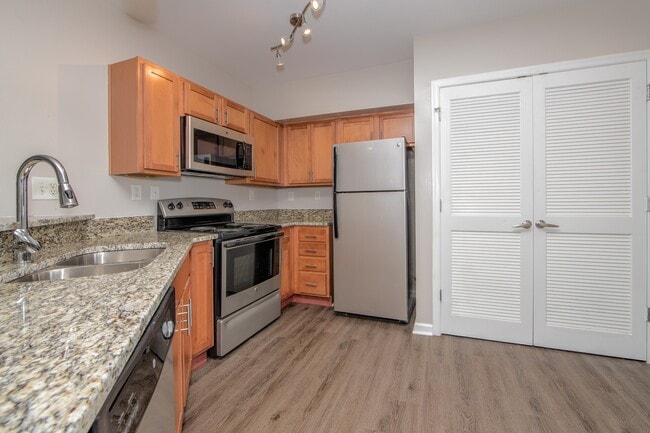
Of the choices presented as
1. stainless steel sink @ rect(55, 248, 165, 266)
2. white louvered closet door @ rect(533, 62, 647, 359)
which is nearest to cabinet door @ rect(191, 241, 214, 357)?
stainless steel sink @ rect(55, 248, 165, 266)

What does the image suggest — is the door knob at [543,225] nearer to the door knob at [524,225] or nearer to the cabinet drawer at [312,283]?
the door knob at [524,225]

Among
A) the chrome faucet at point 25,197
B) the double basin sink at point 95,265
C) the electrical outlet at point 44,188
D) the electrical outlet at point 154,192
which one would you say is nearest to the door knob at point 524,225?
the double basin sink at point 95,265

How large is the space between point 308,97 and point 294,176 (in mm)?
944

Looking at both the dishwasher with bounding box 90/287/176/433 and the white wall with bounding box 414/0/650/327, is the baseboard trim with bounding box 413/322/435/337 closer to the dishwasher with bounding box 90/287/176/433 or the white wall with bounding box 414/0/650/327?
the white wall with bounding box 414/0/650/327

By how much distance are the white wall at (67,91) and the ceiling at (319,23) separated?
0.25 metres

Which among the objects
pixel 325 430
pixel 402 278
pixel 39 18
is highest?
pixel 39 18

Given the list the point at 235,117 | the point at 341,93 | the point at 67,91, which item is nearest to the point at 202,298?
the point at 67,91

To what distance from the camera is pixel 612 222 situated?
2.18 meters

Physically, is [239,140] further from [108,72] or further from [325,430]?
[325,430]

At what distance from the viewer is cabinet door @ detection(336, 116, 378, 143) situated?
11.4ft

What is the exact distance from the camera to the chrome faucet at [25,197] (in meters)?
1.21

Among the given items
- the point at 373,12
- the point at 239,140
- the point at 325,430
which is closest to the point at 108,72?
the point at 239,140

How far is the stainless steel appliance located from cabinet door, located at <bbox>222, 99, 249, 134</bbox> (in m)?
0.74

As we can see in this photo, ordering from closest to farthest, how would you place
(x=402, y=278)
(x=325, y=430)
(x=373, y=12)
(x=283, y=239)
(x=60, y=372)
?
(x=60, y=372)
(x=325, y=430)
(x=373, y=12)
(x=402, y=278)
(x=283, y=239)
